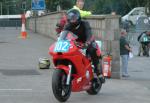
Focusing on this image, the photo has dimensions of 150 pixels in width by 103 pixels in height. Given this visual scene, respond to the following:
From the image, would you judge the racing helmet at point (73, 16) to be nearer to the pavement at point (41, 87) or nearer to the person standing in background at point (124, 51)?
the pavement at point (41, 87)

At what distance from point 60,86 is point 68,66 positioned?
1.38 ft

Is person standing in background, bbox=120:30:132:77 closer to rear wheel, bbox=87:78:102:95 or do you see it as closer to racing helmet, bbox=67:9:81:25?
rear wheel, bbox=87:78:102:95

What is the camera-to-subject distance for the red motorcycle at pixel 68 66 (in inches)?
400

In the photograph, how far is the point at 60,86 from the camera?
10.1 metres

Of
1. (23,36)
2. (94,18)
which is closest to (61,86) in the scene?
(94,18)

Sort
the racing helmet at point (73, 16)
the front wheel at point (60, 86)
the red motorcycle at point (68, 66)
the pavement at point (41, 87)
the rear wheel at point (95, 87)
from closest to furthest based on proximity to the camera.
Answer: the front wheel at point (60, 86) → the red motorcycle at point (68, 66) → the racing helmet at point (73, 16) → the pavement at point (41, 87) → the rear wheel at point (95, 87)

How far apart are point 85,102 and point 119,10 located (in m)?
52.0

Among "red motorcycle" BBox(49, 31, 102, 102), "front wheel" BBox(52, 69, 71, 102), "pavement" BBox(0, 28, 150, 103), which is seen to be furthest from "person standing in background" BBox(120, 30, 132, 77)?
"front wheel" BBox(52, 69, 71, 102)

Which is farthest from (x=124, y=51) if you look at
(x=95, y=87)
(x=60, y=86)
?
(x=60, y=86)

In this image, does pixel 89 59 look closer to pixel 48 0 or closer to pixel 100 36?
pixel 100 36

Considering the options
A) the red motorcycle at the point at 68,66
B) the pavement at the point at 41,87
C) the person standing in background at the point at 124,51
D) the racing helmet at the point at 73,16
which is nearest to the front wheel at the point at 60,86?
the red motorcycle at the point at 68,66

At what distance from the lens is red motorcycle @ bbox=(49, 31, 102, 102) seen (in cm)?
1016

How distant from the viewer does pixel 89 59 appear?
11.2 m

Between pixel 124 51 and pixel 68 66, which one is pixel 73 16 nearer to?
pixel 68 66
